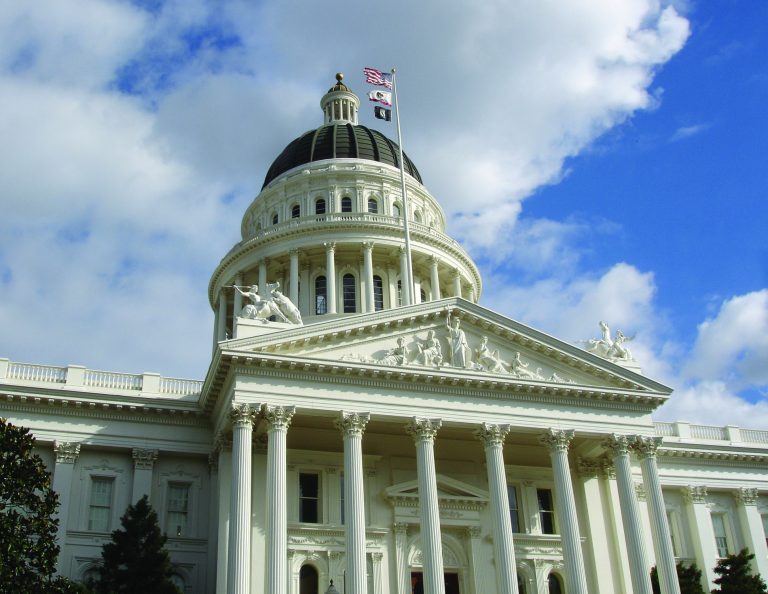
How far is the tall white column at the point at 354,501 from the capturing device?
2950 centimetres

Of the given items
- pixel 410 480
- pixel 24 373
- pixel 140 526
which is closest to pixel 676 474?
pixel 410 480

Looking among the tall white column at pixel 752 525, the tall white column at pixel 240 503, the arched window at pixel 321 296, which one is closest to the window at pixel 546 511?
the tall white column at pixel 752 525

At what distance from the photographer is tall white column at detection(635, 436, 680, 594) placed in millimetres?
33281

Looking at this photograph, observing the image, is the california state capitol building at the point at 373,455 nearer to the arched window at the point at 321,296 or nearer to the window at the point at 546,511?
the window at the point at 546,511

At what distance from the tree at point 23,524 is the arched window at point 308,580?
11.0 m

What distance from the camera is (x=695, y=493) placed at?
43.6 m

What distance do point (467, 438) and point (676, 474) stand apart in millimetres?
13043

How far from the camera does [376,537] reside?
113ft

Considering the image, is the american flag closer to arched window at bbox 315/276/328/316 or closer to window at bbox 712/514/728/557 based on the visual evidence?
arched window at bbox 315/276/328/316

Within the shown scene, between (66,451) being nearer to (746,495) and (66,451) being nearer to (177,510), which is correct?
(177,510)

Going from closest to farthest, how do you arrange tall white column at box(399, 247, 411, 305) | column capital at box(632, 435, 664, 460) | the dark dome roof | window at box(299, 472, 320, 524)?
window at box(299, 472, 320, 524) → column capital at box(632, 435, 664, 460) → tall white column at box(399, 247, 411, 305) → the dark dome roof

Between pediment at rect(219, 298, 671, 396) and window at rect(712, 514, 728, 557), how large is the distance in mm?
11851

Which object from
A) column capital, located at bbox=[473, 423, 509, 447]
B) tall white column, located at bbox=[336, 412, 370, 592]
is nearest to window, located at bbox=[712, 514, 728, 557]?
column capital, located at bbox=[473, 423, 509, 447]

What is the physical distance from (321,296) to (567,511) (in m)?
23.9
